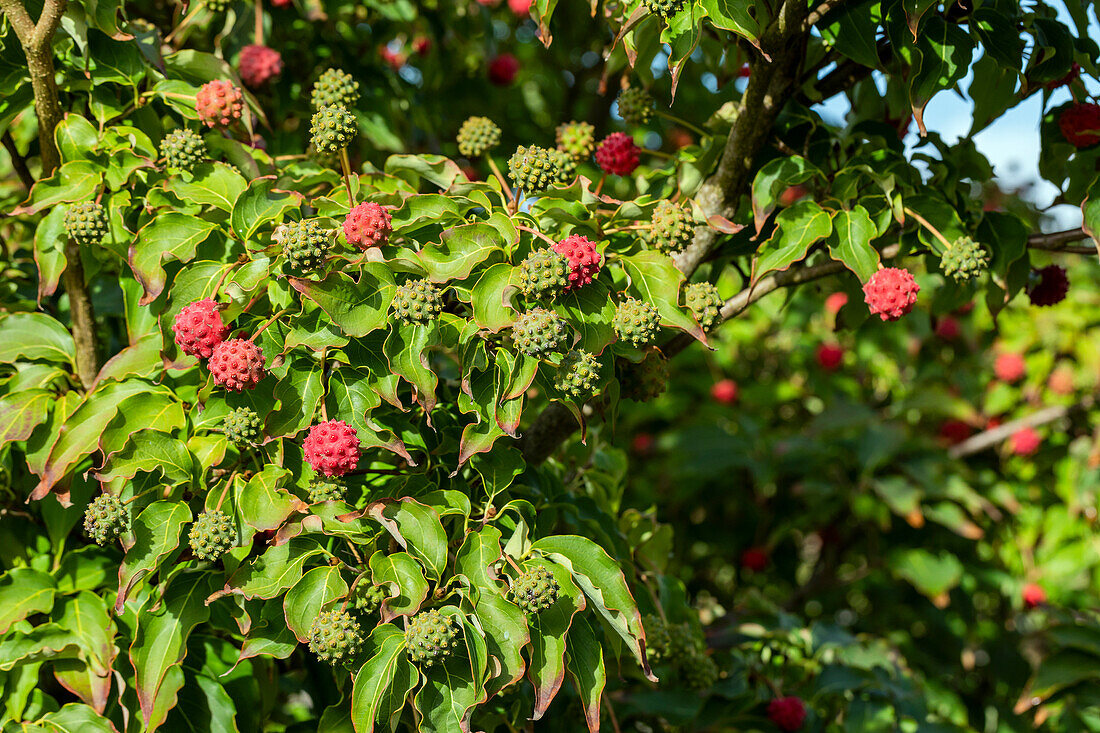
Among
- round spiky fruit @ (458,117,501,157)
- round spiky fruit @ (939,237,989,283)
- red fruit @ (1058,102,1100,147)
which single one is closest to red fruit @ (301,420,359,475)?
round spiky fruit @ (458,117,501,157)

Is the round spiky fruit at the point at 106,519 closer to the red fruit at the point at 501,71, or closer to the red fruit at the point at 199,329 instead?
the red fruit at the point at 199,329

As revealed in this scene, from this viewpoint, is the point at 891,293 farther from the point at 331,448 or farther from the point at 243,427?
the point at 243,427

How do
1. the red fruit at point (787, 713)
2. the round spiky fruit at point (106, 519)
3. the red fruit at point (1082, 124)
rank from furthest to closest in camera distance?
the red fruit at point (787, 713), the red fruit at point (1082, 124), the round spiky fruit at point (106, 519)

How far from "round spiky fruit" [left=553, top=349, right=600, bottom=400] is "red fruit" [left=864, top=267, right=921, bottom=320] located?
0.57 meters

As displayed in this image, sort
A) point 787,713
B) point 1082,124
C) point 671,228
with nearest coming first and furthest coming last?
point 671,228, point 1082,124, point 787,713

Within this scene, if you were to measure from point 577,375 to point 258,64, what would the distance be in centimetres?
142

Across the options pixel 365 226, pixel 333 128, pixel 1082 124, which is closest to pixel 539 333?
pixel 365 226

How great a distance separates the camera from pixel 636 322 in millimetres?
1494

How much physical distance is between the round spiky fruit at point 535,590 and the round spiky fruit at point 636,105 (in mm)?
1107

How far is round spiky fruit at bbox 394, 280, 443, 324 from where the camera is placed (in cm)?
143

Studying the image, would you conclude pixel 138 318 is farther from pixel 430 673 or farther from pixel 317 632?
pixel 430 673

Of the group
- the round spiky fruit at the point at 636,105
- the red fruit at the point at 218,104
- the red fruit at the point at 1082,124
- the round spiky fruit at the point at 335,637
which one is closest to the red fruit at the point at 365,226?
the red fruit at the point at 218,104

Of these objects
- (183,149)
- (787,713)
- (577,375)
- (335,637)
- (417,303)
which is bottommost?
(787,713)

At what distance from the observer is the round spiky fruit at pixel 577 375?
1464mm
